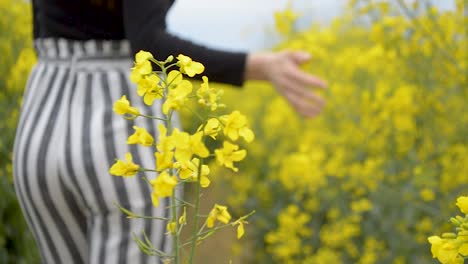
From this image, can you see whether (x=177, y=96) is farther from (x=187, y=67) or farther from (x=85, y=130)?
(x=85, y=130)

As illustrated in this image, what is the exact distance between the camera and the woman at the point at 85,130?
137 centimetres

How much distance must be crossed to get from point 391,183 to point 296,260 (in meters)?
0.68

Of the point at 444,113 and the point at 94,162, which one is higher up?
the point at 94,162

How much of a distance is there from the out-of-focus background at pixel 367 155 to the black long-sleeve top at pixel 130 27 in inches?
28.1

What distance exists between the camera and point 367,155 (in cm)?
356

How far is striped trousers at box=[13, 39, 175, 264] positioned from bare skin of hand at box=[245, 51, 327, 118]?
0.35m

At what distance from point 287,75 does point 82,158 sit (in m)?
0.57

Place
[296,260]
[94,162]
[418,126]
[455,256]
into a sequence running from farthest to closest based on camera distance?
[296,260]
[418,126]
[94,162]
[455,256]

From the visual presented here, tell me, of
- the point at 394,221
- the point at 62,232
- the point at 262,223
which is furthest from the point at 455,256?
the point at 262,223

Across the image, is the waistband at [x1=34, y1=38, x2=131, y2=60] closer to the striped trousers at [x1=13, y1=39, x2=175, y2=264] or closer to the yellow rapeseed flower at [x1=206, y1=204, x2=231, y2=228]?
the striped trousers at [x1=13, y1=39, x2=175, y2=264]

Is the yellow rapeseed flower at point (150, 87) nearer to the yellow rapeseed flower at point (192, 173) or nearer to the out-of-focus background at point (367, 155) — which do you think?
the yellow rapeseed flower at point (192, 173)

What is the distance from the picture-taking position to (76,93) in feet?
4.70

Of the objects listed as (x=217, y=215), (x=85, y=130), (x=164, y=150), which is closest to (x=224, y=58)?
(x=85, y=130)

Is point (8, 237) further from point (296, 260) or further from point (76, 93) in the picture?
point (76, 93)
